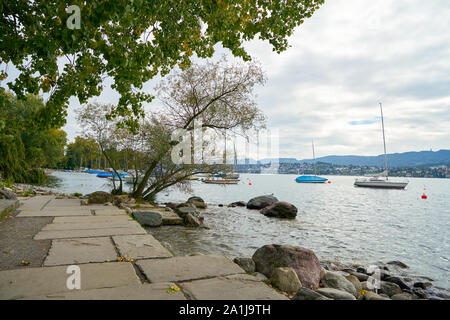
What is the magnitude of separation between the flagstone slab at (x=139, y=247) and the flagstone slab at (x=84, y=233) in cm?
42

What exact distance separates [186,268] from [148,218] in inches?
253

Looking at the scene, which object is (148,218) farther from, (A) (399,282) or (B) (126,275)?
(A) (399,282)

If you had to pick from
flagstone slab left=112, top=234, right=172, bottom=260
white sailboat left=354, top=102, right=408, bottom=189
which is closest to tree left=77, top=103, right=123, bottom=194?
flagstone slab left=112, top=234, right=172, bottom=260

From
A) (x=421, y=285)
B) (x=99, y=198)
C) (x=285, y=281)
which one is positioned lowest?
(x=421, y=285)

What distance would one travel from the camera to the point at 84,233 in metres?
4.97

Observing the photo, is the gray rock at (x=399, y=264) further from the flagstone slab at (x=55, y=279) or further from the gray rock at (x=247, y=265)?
the flagstone slab at (x=55, y=279)

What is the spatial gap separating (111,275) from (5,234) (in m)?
3.02

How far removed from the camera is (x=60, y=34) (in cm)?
295

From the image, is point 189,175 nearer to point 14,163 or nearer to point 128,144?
point 128,144

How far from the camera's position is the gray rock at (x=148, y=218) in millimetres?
9109

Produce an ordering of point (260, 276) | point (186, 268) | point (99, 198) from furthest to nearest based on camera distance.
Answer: point (99, 198) < point (260, 276) < point (186, 268)

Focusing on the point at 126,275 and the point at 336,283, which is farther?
the point at 336,283

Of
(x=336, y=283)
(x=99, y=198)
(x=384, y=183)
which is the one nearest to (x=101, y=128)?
(x=99, y=198)
